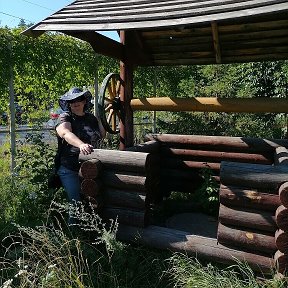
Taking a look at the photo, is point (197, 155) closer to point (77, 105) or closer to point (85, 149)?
point (77, 105)

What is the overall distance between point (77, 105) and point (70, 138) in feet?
1.68

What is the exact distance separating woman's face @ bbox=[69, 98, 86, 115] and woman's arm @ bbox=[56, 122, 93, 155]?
215mm

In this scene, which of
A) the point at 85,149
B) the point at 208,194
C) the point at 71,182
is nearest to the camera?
the point at 85,149

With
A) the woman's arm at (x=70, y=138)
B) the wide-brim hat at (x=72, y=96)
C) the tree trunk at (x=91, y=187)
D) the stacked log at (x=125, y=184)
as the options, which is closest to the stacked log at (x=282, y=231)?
the stacked log at (x=125, y=184)

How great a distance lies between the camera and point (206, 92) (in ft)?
40.5

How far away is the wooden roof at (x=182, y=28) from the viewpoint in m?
3.44

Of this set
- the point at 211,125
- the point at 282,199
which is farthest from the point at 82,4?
the point at 211,125

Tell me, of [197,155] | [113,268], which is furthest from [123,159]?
[197,155]

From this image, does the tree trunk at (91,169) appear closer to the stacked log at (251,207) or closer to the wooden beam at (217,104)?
the stacked log at (251,207)

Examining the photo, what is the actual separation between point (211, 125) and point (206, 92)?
1.35 m

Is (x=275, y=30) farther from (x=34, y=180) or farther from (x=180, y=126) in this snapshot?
(x=180, y=126)

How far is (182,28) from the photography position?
3.61 meters

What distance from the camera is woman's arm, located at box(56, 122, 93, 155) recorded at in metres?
3.74

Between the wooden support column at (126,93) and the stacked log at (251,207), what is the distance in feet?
7.31
